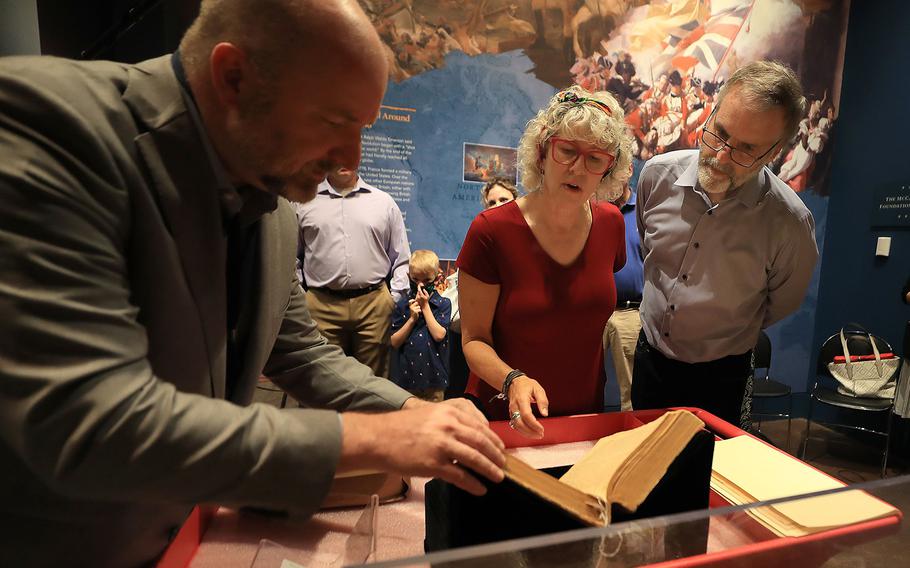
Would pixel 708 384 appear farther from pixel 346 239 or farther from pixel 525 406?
pixel 346 239

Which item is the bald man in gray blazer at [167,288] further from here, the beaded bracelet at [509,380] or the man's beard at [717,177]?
the man's beard at [717,177]

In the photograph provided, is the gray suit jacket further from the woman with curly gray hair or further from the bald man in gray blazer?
the woman with curly gray hair

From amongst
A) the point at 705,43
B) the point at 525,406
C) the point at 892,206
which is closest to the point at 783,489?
the point at 525,406

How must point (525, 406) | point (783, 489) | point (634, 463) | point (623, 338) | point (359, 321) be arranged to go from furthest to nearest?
point (359, 321) < point (623, 338) < point (525, 406) < point (783, 489) < point (634, 463)

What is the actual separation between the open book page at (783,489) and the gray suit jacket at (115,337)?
2.11 feet

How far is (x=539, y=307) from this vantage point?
1.73m

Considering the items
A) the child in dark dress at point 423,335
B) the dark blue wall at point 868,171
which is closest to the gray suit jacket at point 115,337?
the child in dark dress at point 423,335

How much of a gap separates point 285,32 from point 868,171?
590 cm

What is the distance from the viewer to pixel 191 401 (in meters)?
0.66

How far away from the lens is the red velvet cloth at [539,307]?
5.70ft

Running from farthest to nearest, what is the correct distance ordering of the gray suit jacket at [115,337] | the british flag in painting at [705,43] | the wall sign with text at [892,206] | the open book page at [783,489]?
the british flag in painting at [705,43], the wall sign with text at [892,206], the open book page at [783,489], the gray suit jacket at [115,337]

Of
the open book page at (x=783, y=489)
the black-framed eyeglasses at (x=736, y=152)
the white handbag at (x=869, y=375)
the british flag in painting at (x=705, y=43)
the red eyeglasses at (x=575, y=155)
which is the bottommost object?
the white handbag at (x=869, y=375)

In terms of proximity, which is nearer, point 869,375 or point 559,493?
point 559,493

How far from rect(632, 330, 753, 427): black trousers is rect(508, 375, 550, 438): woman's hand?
0.90 m
